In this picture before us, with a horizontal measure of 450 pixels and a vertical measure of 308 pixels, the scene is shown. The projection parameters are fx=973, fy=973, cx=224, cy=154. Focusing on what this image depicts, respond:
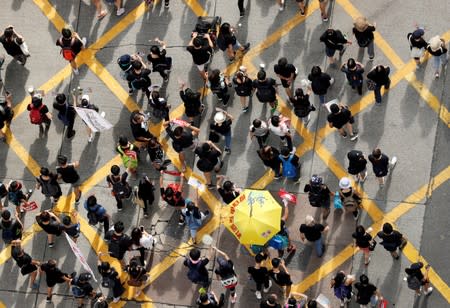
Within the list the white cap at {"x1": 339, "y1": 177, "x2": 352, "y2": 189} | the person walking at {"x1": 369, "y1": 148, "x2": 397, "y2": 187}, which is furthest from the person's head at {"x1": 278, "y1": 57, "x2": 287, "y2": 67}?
the white cap at {"x1": 339, "y1": 177, "x2": 352, "y2": 189}

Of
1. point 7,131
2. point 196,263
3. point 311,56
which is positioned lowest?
point 196,263

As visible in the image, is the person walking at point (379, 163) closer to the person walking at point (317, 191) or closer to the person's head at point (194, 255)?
the person walking at point (317, 191)

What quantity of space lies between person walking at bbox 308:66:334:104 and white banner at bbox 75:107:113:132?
438 centimetres

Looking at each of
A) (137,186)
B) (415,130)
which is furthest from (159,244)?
(415,130)

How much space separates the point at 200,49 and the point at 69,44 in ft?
9.68

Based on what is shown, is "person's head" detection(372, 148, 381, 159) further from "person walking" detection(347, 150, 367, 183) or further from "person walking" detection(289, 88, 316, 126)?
"person walking" detection(289, 88, 316, 126)

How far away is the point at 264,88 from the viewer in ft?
66.4

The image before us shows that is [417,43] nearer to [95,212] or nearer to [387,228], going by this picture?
[387,228]

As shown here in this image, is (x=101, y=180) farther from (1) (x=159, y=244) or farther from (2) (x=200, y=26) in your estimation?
(2) (x=200, y=26)

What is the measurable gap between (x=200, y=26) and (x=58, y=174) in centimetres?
442

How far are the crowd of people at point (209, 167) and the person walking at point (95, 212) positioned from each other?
24mm

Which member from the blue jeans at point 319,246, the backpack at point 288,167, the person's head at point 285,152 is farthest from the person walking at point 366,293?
the person's head at point 285,152

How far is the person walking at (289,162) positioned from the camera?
19.7m

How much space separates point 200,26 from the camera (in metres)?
21.1
